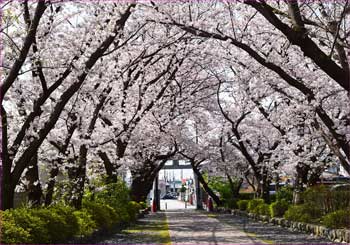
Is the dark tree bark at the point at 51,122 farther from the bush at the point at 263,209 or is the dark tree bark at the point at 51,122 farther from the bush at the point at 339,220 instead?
the bush at the point at 263,209

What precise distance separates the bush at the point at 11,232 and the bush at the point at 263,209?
51.3 feet

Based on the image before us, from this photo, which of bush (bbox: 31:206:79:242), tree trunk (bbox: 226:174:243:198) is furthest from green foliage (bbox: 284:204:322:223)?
tree trunk (bbox: 226:174:243:198)

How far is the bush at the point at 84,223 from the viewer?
1194 cm

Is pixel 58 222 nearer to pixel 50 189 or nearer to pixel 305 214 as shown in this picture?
pixel 50 189

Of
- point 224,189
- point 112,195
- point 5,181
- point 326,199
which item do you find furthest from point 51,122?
point 224,189

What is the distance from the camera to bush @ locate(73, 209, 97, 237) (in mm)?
11938

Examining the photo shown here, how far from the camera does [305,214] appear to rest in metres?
16.9

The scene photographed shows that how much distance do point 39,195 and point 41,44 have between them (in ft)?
13.6

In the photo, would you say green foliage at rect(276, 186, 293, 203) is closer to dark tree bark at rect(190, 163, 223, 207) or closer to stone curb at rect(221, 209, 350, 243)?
stone curb at rect(221, 209, 350, 243)

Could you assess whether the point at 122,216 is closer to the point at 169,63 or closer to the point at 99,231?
the point at 99,231

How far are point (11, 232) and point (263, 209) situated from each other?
667 inches

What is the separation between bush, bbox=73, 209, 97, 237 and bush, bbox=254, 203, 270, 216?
10744 millimetres

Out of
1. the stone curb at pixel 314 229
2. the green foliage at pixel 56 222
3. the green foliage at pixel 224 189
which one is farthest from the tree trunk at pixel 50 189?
the green foliage at pixel 224 189

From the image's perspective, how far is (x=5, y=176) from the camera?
899 cm
